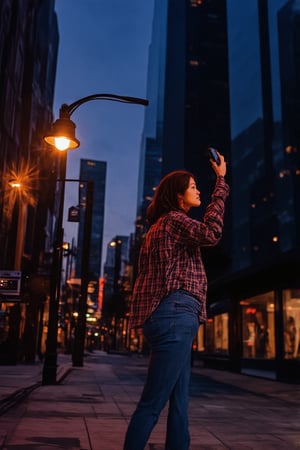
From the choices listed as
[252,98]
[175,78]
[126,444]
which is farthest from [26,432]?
[175,78]

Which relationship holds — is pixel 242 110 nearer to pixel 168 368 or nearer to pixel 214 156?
pixel 214 156

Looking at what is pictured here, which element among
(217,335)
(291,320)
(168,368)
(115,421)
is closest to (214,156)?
(168,368)

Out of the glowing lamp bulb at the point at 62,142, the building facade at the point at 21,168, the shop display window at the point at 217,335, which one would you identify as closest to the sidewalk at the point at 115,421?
the glowing lamp bulb at the point at 62,142

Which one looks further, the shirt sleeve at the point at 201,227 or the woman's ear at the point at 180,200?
the woman's ear at the point at 180,200

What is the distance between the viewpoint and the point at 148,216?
3.57 metres

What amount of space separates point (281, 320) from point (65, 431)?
1361cm

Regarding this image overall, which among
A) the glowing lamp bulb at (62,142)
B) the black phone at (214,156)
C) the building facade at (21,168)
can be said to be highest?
the building facade at (21,168)

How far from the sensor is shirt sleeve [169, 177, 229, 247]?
10.2 feet

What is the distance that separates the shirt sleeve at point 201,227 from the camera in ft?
10.2

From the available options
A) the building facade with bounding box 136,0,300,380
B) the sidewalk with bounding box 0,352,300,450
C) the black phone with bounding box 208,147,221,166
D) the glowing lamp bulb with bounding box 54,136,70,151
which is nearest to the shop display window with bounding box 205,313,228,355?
the sidewalk with bounding box 0,352,300,450

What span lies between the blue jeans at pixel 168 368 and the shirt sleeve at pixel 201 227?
1.13 ft

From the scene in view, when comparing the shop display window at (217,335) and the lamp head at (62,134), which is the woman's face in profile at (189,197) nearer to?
the lamp head at (62,134)

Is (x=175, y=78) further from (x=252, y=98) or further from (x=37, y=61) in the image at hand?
(x=37, y=61)

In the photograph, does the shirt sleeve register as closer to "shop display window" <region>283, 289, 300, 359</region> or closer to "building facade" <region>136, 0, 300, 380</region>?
"shop display window" <region>283, 289, 300, 359</region>
